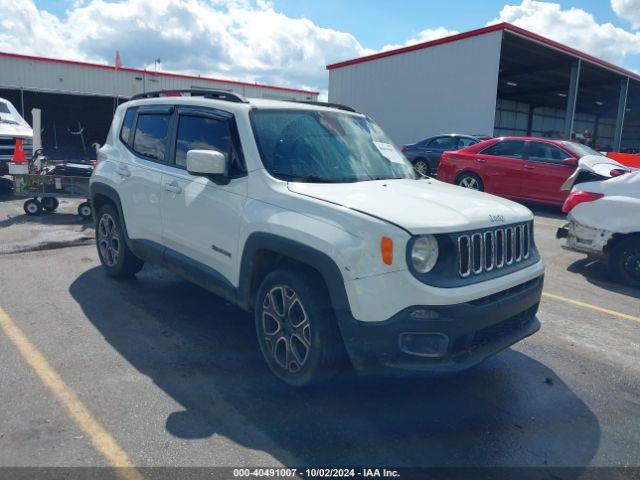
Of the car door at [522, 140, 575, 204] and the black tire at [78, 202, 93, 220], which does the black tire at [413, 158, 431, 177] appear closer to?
the car door at [522, 140, 575, 204]

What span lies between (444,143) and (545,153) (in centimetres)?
416

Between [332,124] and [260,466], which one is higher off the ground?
[332,124]

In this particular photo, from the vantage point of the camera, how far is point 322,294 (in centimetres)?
331

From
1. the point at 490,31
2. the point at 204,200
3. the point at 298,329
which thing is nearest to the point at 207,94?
the point at 204,200

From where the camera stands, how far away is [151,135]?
5066mm

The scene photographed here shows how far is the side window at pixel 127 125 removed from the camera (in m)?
5.46

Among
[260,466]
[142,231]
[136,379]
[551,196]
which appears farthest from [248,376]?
[551,196]

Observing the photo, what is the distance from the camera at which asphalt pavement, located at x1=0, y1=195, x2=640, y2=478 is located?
290 cm

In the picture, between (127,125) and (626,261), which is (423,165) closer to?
(626,261)

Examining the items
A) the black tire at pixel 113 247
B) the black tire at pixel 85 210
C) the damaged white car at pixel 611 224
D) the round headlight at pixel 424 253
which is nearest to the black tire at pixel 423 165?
the damaged white car at pixel 611 224

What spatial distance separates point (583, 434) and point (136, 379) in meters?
2.90

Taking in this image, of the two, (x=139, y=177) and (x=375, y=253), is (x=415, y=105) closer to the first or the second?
(x=139, y=177)

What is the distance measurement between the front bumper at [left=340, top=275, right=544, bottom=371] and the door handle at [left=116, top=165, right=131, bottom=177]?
3.17 metres

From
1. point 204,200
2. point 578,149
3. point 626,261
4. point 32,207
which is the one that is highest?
point 578,149
